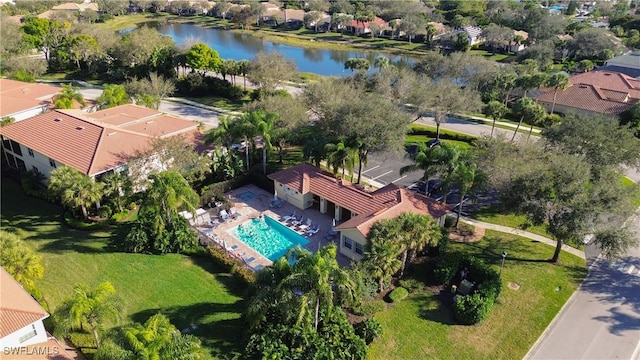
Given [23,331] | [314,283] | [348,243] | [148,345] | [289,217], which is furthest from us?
[289,217]

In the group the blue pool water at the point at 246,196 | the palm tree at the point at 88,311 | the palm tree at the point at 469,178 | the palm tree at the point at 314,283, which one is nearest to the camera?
the palm tree at the point at 88,311

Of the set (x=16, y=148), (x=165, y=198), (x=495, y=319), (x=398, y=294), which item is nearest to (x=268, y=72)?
(x=16, y=148)

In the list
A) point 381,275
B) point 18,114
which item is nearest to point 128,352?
point 381,275

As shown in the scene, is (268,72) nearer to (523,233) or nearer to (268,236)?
(268,236)

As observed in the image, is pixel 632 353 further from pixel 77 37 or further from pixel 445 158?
pixel 77 37

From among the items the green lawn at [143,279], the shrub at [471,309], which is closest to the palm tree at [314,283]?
the green lawn at [143,279]

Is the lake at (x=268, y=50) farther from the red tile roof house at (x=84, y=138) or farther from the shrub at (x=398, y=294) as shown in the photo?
the shrub at (x=398, y=294)

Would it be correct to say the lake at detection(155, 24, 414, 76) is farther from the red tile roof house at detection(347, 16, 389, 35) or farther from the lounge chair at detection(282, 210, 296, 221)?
the lounge chair at detection(282, 210, 296, 221)
